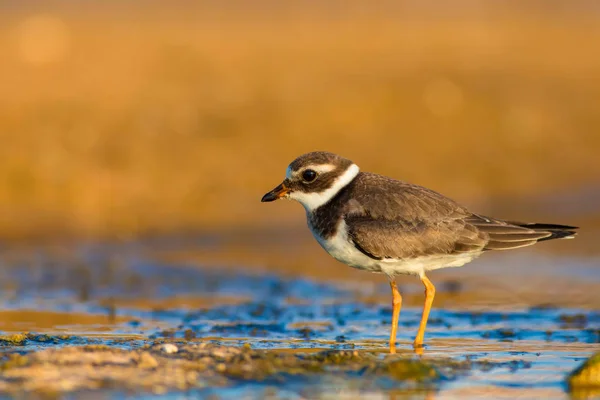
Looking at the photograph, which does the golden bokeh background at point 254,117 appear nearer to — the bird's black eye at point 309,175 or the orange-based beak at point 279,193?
the orange-based beak at point 279,193

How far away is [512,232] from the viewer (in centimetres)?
1030

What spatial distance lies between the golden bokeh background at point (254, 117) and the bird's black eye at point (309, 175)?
25.0ft

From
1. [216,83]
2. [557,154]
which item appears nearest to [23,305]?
[216,83]

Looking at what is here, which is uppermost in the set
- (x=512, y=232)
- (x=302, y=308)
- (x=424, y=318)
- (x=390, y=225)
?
(x=512, y=232)

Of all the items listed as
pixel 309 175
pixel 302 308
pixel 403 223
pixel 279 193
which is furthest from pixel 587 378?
pixel 302 308

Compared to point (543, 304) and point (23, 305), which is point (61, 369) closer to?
point (23, 305)

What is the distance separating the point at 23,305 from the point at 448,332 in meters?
5.09

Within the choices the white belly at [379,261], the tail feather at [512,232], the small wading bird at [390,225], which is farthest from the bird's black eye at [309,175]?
the tail feather at [512,232]

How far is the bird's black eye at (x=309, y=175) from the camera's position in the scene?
33.8ft

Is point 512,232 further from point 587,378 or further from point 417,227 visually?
point 587,378

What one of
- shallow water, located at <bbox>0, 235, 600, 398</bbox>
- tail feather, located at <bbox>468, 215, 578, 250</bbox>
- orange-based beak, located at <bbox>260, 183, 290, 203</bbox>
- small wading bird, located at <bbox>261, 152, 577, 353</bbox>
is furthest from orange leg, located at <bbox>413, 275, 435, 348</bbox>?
orange-based beak, located at <bbox>260, 183, 290, 203</bbox>

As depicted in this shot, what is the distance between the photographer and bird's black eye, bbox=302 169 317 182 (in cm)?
1030

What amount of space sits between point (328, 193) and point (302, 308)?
2658 mm

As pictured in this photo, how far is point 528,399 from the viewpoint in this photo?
793cm
